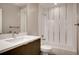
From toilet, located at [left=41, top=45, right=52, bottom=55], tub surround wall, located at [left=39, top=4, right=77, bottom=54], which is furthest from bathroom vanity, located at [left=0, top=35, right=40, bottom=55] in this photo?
tub surround wall, located at [left=39, top=4, right=77, bottom=54]

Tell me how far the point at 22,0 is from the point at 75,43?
108cm

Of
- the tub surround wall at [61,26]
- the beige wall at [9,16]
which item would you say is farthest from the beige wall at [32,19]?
the beige wall at [9,16]

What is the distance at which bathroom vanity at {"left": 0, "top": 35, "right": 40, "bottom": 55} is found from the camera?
4.33 feet

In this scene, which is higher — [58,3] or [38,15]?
[58,3]

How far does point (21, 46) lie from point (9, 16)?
0.50 metres

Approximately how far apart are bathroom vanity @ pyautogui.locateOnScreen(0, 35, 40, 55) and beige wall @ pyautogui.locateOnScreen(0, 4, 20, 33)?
0.69 ft

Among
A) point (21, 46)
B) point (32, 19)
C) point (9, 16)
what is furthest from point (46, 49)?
point (9, 16)

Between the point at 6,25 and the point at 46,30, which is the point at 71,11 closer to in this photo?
the point at 46,30

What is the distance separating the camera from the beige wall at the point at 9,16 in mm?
1511

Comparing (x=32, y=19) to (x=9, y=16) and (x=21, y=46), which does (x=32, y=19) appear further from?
(x=21, y=46)

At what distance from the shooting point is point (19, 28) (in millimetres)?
1577

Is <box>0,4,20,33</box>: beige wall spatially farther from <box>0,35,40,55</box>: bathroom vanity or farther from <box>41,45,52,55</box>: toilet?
<box>41,45,52,55</box>: toilet

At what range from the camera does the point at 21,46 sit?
4.75 feet

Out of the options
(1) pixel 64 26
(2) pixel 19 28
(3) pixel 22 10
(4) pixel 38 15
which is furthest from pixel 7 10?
(1) pixel 64 26
